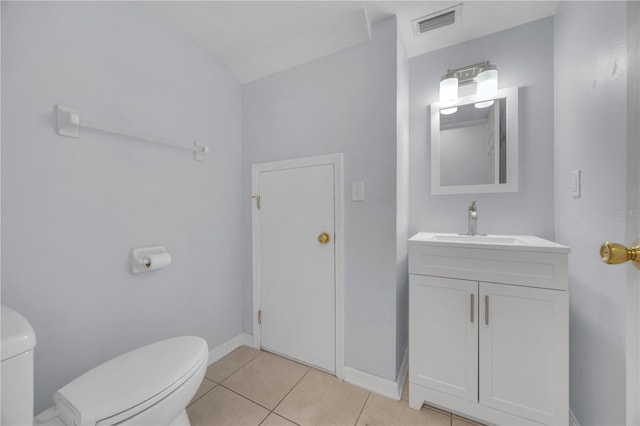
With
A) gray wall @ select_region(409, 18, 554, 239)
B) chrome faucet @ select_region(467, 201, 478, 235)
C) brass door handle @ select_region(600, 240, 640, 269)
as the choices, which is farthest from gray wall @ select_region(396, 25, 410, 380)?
brass door handle @ select_region(600, 240, 640, 269)

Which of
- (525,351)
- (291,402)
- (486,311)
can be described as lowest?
(291,402)

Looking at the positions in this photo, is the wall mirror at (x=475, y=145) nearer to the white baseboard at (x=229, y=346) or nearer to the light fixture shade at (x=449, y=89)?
the light fixture shade at (x=449, y=89)

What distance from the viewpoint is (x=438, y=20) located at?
4.75 feet

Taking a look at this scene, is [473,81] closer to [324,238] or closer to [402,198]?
[402,198]

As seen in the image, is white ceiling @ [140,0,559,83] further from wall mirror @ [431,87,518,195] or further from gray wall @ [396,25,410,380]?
wall mirror @ [431,87,518,195]

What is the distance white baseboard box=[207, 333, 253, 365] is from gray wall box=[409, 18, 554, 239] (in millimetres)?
1653

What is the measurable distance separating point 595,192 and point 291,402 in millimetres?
1820

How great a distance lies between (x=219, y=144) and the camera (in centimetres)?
181

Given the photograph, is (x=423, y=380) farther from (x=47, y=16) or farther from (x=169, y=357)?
(x=47, y=16)

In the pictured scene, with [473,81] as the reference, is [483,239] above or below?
below

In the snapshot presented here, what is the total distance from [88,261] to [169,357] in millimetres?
621

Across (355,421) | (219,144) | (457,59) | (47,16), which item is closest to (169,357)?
(355,421)

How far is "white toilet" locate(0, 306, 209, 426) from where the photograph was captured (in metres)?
0.67

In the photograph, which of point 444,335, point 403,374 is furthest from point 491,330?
point 403,374
